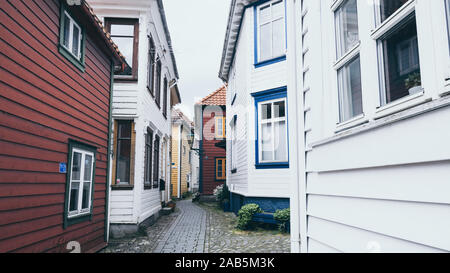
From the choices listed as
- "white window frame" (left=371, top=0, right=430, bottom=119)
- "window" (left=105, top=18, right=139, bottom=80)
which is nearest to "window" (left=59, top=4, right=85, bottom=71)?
"window" (left=105, top=18, right=139, bottom=80)

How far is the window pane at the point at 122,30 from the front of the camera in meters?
9.43

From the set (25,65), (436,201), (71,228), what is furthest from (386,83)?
(71,228)

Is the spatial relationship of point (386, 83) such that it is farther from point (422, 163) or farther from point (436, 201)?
point (436, 201)

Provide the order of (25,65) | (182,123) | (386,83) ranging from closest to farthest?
(386,83)
(25,65)
(182,123)

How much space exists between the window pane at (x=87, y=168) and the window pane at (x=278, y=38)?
5.96m

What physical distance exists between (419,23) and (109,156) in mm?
7115

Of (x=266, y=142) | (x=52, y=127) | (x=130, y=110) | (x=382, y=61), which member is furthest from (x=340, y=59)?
(x=130, y=110)

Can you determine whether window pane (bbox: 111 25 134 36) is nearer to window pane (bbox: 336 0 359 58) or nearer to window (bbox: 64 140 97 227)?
window (bbox: 64 140 97 227)

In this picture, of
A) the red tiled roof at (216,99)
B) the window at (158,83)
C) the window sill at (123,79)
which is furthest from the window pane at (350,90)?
the red tiled roof at (216,99)

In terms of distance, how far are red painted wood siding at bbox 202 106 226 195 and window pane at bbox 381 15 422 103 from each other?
63.0 feet

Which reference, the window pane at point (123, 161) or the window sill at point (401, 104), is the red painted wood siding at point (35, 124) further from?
the window sill at point (401, 104)

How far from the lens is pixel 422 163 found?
161 centimetres

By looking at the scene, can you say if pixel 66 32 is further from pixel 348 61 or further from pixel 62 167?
pixel 348 61

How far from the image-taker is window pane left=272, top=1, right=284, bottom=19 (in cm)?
973
